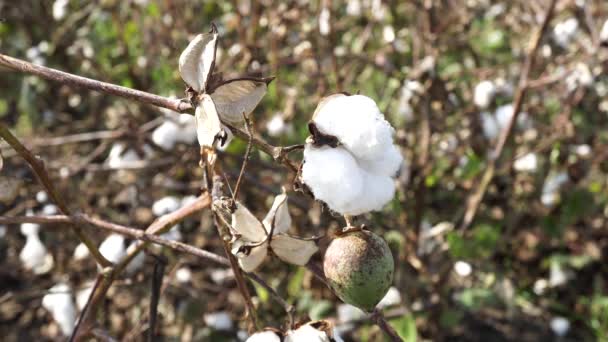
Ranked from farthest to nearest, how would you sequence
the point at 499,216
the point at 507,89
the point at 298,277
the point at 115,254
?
1. the point at 499,216
2. the point at 507,89
3. the point at 298,277
4. the point at 115,254

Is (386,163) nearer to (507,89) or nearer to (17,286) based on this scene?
(507,89)

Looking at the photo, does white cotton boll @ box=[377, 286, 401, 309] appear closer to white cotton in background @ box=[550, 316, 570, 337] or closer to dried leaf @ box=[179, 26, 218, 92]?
white cotton in background @ box=[550, 316, 570, 337]

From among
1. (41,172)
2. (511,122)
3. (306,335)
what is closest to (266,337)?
(306,335)

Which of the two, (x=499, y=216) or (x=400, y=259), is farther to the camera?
(x=499, y=216)

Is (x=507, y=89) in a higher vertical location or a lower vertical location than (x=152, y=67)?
lower

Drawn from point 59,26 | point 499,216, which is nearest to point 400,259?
point 499,216

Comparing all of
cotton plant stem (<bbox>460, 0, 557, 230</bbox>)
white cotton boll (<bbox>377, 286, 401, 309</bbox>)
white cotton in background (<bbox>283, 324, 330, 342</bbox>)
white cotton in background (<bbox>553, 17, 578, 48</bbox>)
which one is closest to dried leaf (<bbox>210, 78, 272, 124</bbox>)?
white cotton in background (<bbox>283, 324, 330, 342</bbox>)

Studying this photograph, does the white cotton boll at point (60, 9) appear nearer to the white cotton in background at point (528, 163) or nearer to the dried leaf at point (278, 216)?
the white cotton in background at point (528, 163)

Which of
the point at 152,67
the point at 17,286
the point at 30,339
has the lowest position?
the point at 30,339
